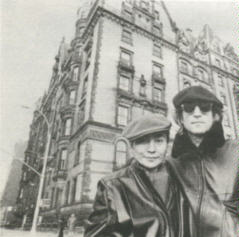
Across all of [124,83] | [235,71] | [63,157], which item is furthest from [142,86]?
[235,71]

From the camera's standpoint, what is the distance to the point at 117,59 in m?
9.15

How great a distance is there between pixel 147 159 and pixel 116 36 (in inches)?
364

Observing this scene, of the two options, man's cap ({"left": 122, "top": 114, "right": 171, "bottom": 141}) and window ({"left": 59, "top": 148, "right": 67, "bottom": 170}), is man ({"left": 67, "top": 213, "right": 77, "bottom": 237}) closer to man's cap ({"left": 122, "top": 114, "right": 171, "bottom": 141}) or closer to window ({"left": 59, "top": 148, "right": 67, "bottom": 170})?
window ({"left": 59, "top": 148, "right": 67, "bottom": 170})

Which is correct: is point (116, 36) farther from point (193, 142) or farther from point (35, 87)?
point (193, 142)

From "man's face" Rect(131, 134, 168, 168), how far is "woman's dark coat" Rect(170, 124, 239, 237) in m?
0.10

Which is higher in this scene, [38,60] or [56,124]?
[56,124]

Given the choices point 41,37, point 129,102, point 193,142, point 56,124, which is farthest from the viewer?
point 56,124

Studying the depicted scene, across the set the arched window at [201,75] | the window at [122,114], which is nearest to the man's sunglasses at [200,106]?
the arched window at [201,75]

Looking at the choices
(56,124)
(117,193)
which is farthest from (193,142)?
(56,124)

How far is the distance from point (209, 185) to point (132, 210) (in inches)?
13.4

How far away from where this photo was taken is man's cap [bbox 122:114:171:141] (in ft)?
2.95

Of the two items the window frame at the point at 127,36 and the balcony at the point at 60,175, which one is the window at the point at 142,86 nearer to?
the window frame at the point at 127,36

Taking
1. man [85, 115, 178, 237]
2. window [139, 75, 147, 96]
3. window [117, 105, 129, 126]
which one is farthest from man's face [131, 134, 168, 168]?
window [139, 75, 147, 96]

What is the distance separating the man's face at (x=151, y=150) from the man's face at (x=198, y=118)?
0.46 feet
